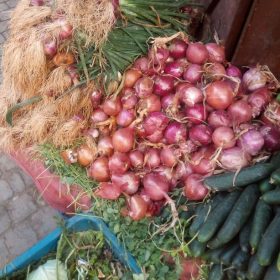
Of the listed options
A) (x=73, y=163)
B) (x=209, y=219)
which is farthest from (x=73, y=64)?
(x=209, y=219)

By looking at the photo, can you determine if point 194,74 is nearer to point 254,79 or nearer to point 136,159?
point 254,79

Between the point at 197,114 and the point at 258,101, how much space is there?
0.34m

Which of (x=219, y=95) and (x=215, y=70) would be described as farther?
(x=215, y=70)

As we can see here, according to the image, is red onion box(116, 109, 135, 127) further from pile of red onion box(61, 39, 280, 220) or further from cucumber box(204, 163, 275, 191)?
cucumber box(204, 163, 275, 191)

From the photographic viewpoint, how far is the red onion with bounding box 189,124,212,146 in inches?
83.7

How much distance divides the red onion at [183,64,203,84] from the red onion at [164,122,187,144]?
264 millimetres

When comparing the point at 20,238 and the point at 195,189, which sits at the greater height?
the point at 195,189

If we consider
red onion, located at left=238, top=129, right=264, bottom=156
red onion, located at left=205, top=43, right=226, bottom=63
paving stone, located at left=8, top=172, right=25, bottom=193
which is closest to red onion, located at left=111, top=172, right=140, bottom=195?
red onion, located at left=238, top=129, right=264, bottom=156

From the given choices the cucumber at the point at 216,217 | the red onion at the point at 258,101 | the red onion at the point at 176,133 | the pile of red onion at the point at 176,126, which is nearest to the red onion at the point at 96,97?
the pile of red onion at the point at 176,126

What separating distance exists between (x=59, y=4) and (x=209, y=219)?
4.85ft

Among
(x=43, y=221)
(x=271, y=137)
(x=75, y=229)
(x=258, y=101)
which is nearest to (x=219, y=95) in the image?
(x=258, y=101)

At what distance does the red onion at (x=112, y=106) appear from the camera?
237cm

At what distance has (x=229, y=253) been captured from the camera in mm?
1754

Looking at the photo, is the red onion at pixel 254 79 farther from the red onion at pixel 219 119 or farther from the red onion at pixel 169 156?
the red onion at pixel 169 156
